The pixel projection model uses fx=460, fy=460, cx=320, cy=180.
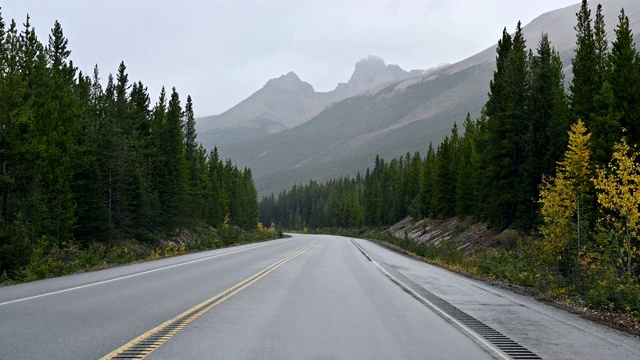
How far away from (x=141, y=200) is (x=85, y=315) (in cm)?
3549

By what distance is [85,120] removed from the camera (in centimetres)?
3578

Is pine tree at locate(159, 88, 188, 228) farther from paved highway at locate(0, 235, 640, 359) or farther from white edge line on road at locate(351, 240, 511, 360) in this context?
white edge line on road at locate(351, 240, 511, 360)

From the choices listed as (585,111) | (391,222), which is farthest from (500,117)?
(391,222)

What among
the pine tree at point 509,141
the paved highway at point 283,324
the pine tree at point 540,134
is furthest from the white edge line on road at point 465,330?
the pine tree at point 509,141

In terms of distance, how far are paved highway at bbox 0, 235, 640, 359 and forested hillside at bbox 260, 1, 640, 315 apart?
3.42 m

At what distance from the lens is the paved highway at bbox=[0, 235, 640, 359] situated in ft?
19.6

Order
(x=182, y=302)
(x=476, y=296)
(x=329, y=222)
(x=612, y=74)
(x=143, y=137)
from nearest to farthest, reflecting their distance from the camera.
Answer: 1. (x=182, y=302)
2. (x=476, y=296)
3. (x=612, y=74)
4. (x=143, y=137)
5. (x=329, y=222)

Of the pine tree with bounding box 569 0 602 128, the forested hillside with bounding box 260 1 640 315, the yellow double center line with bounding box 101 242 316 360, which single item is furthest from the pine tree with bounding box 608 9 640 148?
the yellow double center line with bounding box 101 242 316 360

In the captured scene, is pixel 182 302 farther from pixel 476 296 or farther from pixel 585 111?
pixel 585 111

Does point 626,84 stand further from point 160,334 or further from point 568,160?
point 160,334

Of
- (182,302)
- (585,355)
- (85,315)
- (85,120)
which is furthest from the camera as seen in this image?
(85,120)

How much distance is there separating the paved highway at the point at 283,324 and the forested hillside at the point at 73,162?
7765mm

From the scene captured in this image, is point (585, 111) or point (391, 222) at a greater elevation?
point (585, 111)

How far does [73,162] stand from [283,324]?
2780 cm
